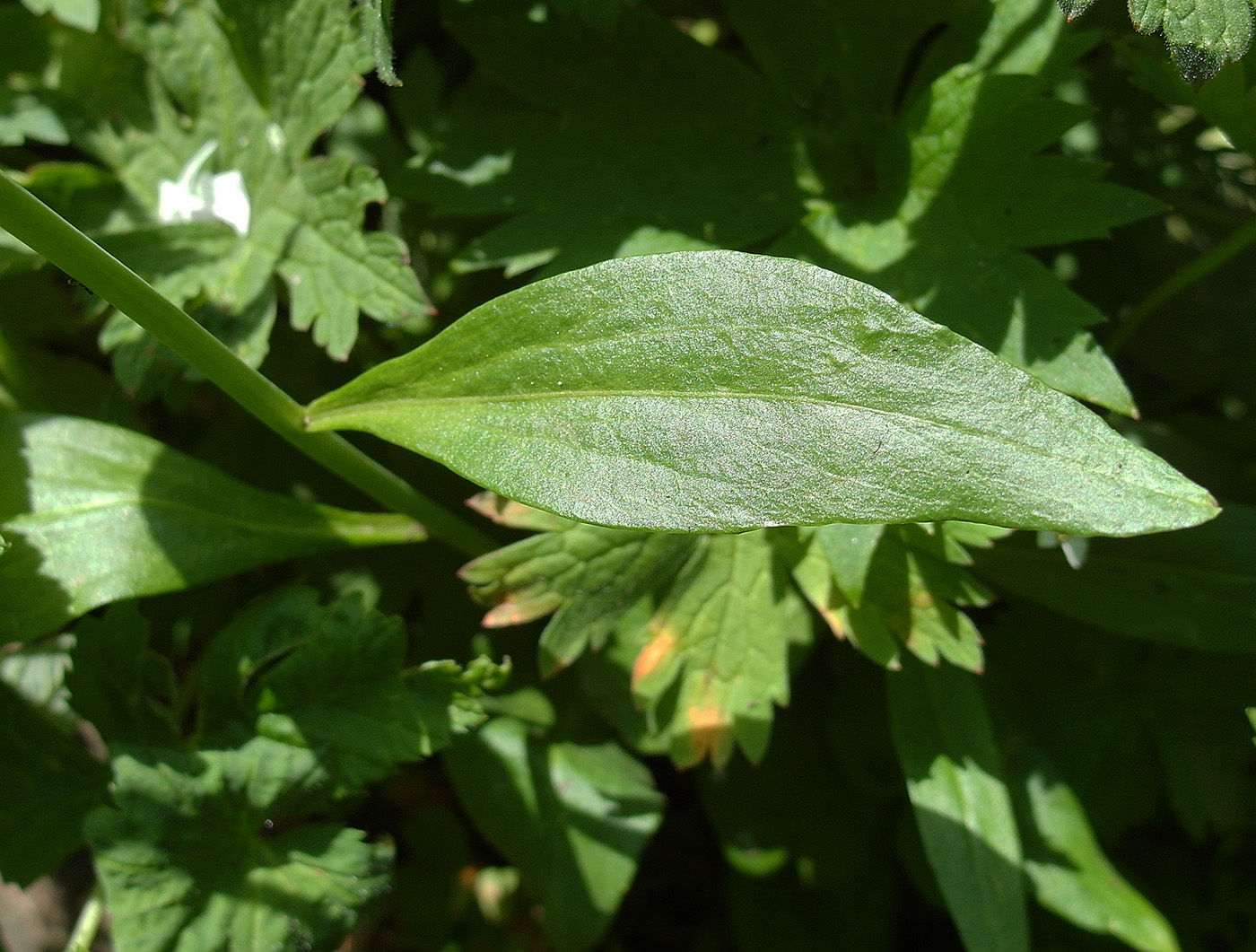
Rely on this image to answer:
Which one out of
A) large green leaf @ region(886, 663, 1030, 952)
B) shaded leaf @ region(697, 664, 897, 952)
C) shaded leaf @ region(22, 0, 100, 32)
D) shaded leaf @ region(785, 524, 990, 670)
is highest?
shaded leaf @ region(22, 0, 100, 32)

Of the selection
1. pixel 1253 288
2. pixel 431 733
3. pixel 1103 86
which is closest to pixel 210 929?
pixel 431 733

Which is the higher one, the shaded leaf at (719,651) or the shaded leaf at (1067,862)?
the shaded leaf at (719,651)

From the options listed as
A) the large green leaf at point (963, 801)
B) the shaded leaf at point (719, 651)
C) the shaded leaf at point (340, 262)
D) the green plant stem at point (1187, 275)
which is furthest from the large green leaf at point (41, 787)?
the green plant stem at point (1187, 275)

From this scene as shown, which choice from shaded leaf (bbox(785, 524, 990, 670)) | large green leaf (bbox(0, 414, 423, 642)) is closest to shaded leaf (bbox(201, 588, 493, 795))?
large green leaf (bbox(0, 414, 423, 642))

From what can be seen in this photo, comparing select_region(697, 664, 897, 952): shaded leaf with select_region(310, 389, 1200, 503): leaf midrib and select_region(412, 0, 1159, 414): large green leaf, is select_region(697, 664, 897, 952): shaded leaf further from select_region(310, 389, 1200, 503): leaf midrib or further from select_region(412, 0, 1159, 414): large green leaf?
select_region(310, 389, 1200, 503): leaf midrib

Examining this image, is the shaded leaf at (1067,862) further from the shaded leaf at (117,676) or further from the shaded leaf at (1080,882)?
the shaded leaf at (117,676)

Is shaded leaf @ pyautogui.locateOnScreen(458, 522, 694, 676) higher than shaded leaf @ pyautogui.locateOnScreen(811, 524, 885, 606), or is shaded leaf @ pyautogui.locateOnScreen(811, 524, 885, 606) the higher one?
shaded leaf @ pyautogui.locateOnScreen(811, 524, 885, 606)

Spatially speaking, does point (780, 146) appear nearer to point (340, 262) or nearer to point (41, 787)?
point (340, 262)
